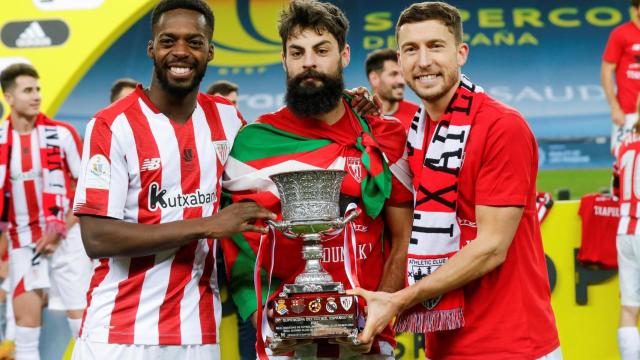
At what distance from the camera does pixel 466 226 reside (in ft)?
9.93

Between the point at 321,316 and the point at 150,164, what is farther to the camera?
the point at 150,164

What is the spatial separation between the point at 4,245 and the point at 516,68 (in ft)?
26.2

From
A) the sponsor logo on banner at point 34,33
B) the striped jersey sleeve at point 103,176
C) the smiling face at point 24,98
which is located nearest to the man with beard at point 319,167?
the striped jersey sleeve at point 103,176

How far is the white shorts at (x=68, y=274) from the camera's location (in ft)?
22.4

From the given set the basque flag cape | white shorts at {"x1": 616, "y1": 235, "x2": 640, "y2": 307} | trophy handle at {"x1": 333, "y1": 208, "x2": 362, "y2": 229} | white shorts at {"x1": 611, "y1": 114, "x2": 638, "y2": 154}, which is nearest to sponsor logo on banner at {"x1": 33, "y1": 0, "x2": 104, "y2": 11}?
white shorts at {"x1": 611, "y1": 114, "x2": 638, "y2": 154}

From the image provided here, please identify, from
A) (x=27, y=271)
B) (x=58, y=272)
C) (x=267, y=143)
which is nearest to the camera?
(x=267, y=143)

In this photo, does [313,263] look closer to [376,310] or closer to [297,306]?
[297,306]

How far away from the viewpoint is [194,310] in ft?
10.5

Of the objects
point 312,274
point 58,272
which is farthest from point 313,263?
point 58,272

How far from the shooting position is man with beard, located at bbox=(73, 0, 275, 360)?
3.09 m

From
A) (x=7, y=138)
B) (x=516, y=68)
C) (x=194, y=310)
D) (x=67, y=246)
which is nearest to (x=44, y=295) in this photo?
(x=67, y=246)

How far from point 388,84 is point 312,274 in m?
4.18

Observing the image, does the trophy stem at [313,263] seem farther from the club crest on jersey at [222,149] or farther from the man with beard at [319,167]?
the club crest on jersey at [222,149]

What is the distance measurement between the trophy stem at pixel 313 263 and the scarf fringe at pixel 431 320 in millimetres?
307
